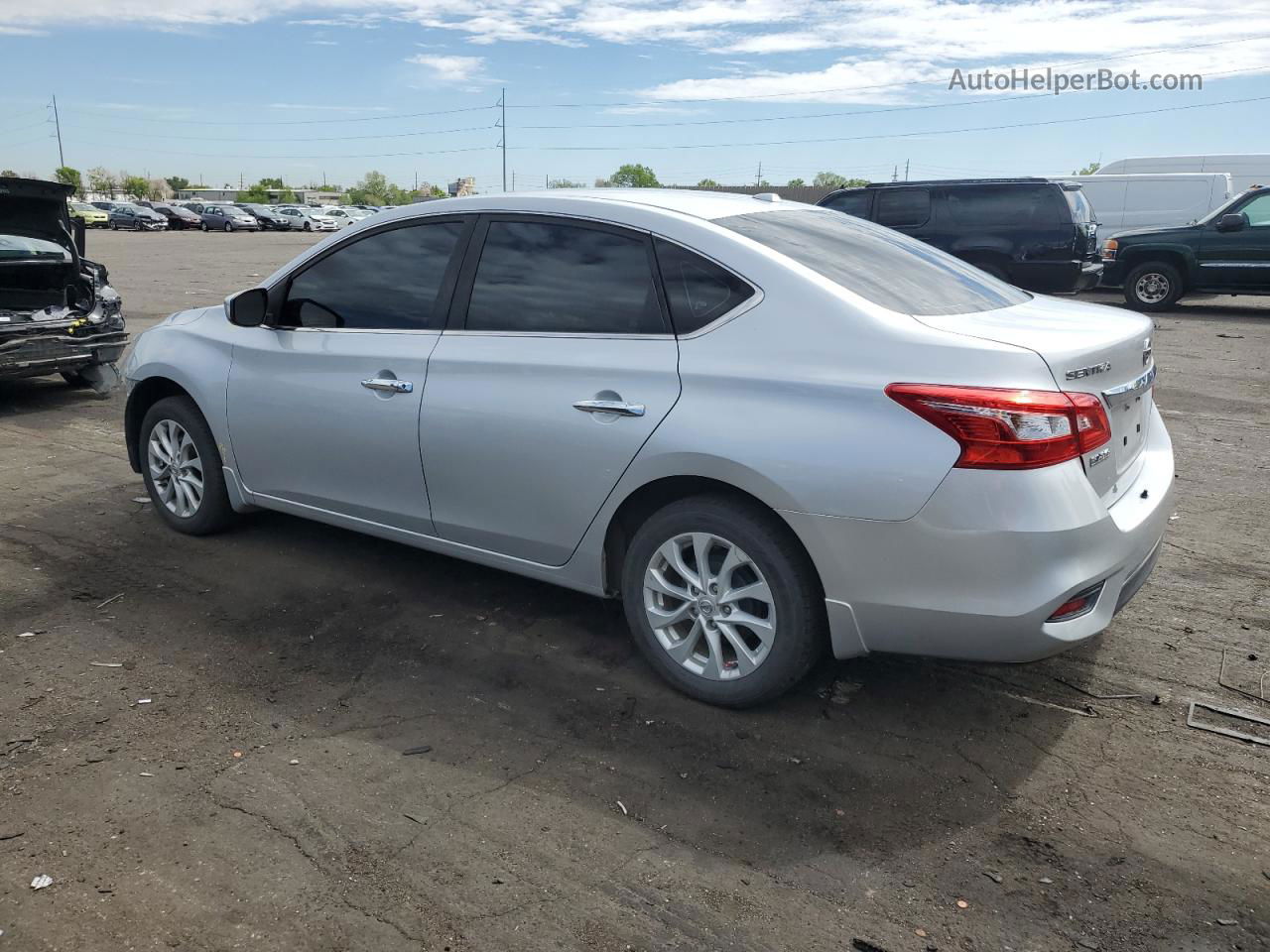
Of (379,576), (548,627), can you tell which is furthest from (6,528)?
(548,627)

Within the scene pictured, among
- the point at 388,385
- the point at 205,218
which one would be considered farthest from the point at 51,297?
the point at 205,218

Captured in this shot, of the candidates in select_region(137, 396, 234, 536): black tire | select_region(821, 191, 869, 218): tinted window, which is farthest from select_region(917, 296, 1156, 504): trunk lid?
select_region(821, 191, 869, 218): tinted window

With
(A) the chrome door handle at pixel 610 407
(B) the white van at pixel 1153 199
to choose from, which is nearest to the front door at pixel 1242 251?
(B) the white van at pixel 1153 199

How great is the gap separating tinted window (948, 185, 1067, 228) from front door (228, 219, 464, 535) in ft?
42.4

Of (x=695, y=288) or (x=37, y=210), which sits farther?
(x=37, y=210)

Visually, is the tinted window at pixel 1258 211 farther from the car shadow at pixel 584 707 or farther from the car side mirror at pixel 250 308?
the car side mirror at pixel 250 308

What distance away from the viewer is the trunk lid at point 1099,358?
123 inches

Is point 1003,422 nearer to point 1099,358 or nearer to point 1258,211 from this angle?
point 1099,358

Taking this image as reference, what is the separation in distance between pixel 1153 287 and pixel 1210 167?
10042 millimetres

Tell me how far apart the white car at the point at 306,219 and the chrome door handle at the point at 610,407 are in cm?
5657

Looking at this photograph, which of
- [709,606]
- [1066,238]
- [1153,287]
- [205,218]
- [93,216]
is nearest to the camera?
[709,606]

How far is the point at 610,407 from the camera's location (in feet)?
11.8

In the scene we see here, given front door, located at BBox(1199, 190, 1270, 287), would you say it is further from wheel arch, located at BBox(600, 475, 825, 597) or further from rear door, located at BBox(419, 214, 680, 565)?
wheel arch, located at BBox(600, 475, 825, 597)

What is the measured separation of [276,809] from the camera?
9.97 feet
